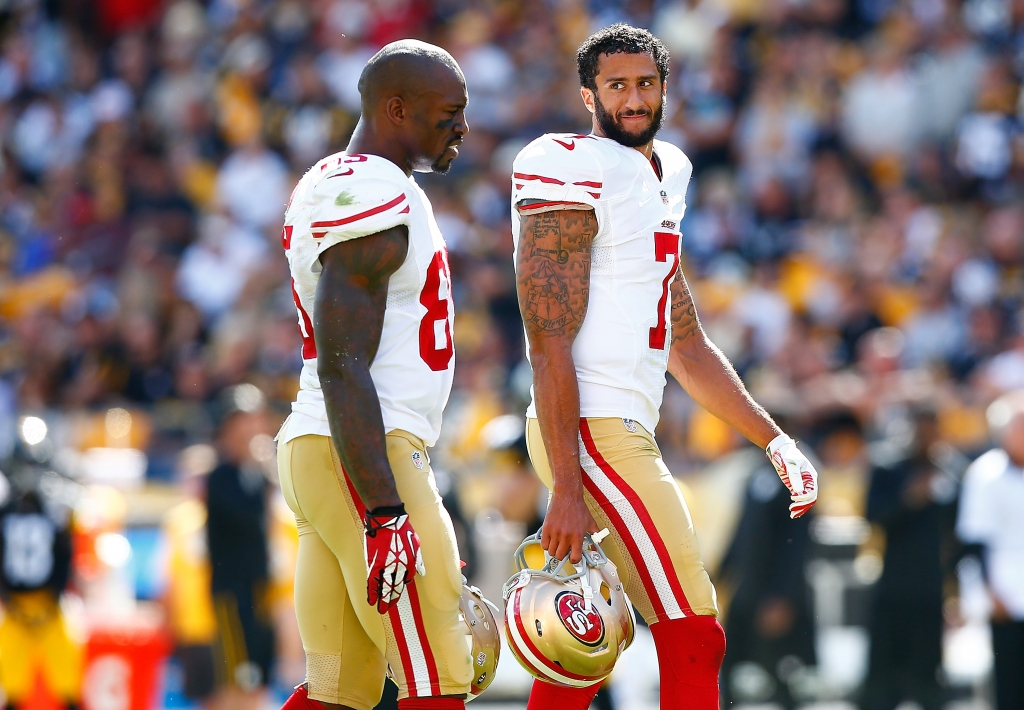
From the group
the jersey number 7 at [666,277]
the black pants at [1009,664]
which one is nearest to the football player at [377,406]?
the jersey number 7 at [666,277]

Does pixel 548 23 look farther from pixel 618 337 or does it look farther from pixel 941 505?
pixel 618 337

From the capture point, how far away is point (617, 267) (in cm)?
414

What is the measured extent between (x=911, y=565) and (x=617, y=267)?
5.09 metres

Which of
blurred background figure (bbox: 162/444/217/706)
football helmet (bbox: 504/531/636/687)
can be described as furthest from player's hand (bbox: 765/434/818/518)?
blurred background figure (bbox: 162/444/217/706)

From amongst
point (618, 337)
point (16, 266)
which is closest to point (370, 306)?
point (618, 337)

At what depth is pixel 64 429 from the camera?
1091 cm

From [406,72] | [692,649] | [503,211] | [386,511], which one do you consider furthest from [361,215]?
[503,211]

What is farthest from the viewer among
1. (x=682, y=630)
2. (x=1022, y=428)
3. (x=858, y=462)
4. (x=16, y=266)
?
(x=16, y=266)

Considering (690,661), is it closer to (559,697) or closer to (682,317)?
(559,697)

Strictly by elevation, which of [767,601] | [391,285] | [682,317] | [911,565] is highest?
[391,285]

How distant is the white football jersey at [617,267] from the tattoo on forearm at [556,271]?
67 millimetres

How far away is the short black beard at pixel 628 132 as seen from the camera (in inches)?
166

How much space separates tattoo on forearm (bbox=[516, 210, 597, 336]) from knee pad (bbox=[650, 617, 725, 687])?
2.84 ft

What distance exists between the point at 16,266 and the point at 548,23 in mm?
5939
